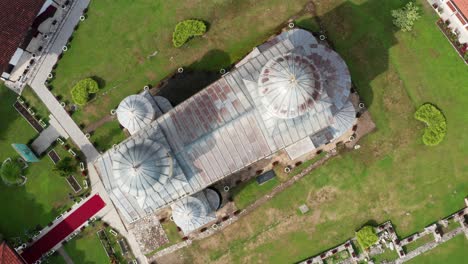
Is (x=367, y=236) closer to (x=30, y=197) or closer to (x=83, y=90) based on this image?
(x=83, y=90)

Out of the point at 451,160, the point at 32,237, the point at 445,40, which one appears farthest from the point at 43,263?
the point at 445,40

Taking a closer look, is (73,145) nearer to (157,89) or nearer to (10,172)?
(10,172)

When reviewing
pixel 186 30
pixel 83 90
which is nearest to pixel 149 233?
pixel 83 90

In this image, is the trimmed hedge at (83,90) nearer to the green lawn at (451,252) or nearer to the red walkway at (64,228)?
the red walkway at (64,228)

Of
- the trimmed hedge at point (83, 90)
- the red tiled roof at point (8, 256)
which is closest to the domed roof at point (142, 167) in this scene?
the trimmed hedge at point (83, 90)

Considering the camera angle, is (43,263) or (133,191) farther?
(43,263)

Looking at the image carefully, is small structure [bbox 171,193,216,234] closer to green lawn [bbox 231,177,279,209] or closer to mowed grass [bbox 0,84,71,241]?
green lawn [bbox 231,177,279,209]
